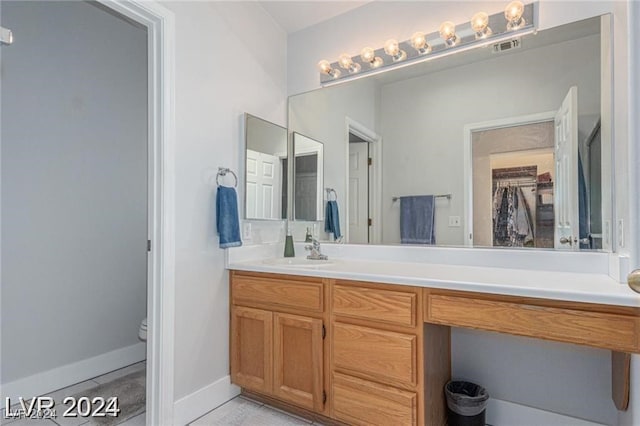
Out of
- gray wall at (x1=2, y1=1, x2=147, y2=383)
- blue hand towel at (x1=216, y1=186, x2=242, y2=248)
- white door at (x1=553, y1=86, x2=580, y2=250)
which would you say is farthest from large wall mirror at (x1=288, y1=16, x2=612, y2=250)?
gray wall at (x1=2, y1=1, x2=147, y2=383)

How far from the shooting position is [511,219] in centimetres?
186

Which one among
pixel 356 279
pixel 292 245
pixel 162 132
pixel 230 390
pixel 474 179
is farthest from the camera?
pixel 292 245

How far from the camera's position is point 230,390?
7.00 feet

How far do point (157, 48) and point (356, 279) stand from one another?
155 cm

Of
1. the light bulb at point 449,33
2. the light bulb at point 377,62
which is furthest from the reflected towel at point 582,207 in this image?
the light bulb at point 377,62

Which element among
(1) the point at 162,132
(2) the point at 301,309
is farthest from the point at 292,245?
(1) the point at 162,132

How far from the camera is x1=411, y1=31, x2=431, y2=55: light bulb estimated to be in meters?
2.09

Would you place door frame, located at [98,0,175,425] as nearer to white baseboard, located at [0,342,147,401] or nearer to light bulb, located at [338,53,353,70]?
white baseboard, located at [0,342,147,401]

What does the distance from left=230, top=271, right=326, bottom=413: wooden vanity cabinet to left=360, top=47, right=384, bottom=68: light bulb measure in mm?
1447

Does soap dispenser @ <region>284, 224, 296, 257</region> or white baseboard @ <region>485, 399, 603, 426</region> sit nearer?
white baseboard @ <region>485, 399, 603, 426</region>

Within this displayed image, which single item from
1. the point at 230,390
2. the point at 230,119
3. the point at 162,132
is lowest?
the point at 230,390

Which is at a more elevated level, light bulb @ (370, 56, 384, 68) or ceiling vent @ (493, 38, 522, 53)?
light bulb @ (370, 56, 384, 68)

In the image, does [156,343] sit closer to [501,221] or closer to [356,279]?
[356,279]

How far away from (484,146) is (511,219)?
427 millimetres
